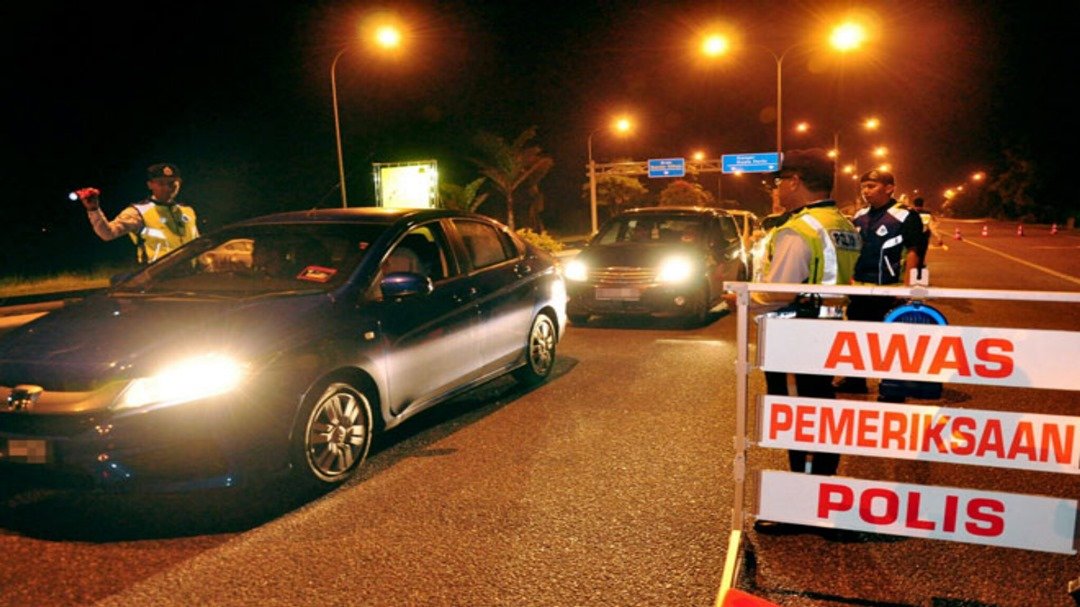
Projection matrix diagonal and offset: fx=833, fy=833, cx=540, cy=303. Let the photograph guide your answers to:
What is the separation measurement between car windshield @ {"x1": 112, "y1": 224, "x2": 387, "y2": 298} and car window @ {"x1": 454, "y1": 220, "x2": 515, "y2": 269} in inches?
36.3

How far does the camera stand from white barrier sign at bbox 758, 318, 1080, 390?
3.01 metres

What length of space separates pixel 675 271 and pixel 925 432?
730cm

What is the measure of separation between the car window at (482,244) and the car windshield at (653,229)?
4.64 metres

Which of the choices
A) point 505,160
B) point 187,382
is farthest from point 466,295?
point 505,160

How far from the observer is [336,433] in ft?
15.8

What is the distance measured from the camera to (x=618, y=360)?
8.48 m

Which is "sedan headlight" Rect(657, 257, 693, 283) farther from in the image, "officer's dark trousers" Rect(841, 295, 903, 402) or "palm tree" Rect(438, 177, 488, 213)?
"palm tree" Rect(438, 177, 488, 213)

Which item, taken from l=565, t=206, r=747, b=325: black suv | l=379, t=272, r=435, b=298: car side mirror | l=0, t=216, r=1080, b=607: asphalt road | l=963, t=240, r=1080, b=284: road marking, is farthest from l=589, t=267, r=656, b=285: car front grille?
l=963, t=240, r=1080, b=284: road marking

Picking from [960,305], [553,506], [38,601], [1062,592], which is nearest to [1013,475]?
[1062,592]

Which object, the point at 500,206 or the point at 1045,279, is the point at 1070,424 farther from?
the point at 500,206

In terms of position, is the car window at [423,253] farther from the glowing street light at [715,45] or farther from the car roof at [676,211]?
the glowing street light at [715,45]

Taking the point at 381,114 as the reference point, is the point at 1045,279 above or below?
below

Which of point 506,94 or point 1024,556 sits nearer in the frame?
point 1024,556

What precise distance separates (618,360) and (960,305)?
20.3 ft
